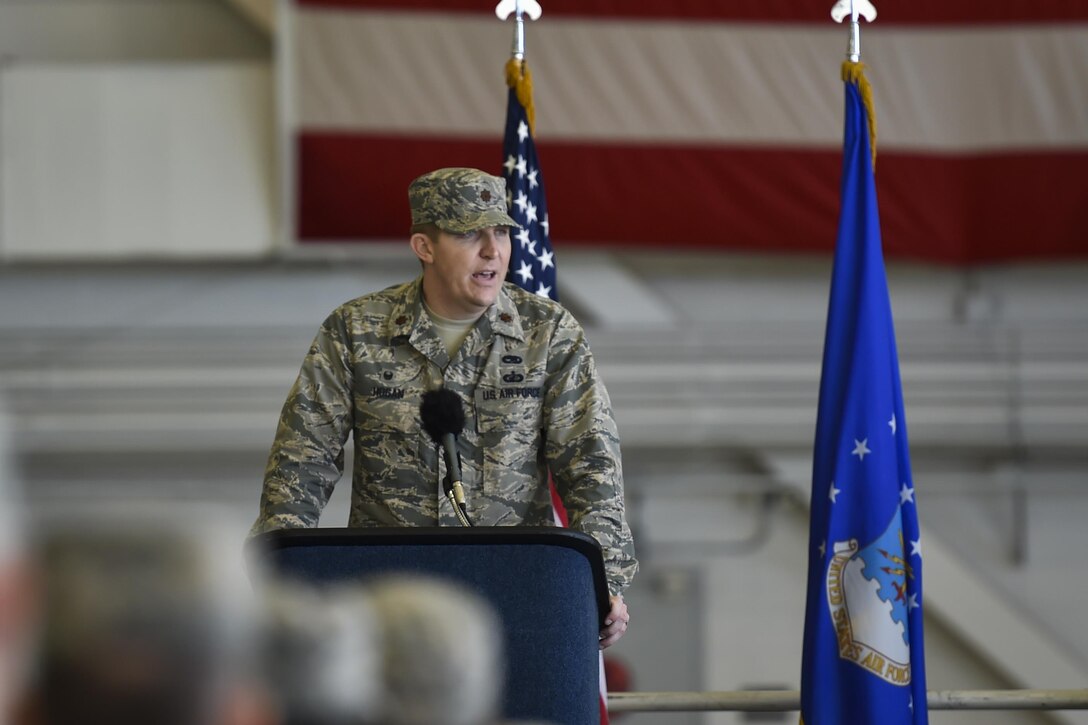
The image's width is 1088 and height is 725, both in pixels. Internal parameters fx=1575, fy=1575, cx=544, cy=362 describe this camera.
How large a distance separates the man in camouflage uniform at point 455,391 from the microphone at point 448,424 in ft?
1.19

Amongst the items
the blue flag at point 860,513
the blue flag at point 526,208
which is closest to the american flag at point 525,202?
the blue flag at point 526,208

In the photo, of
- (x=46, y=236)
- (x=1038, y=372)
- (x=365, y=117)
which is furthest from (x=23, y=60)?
(x=1038, y=372)

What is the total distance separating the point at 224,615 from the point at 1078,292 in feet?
21.1

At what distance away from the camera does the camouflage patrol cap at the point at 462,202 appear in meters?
2.72

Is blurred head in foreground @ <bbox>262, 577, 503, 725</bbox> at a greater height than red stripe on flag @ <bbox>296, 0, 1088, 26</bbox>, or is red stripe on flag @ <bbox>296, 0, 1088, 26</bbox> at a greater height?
red stripe on flag @ <bbox>296, 0, 1088, 26</bbox>

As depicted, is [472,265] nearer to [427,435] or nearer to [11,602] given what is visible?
[427,435]

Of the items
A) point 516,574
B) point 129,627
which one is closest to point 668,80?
point 516,574

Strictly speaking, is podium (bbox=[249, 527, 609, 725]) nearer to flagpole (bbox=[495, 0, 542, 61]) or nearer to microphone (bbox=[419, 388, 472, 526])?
microphone (bbox=[419, 388, 472, 526])

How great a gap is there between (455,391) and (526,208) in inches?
53.1

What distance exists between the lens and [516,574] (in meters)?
2.03

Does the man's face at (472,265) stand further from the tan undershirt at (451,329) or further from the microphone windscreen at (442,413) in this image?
the microphone windscreen at (442,413)

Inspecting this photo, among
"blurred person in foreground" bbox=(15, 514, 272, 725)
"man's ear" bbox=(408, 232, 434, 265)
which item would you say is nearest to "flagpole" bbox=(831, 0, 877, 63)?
"man's ear" bbox=(408, 232, 434, 265)

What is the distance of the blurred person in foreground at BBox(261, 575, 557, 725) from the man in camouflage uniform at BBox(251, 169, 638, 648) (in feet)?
5.89

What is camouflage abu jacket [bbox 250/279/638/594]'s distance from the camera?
8.63 feet
